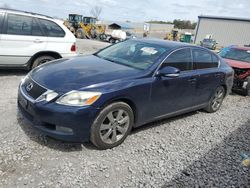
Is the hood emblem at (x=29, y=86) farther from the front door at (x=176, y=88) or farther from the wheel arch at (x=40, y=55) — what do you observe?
the wheel arch at (x=40, y=55)

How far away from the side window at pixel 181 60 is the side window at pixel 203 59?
20cm

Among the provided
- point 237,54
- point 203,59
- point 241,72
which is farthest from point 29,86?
point 237,54

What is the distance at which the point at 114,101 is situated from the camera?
3.31m

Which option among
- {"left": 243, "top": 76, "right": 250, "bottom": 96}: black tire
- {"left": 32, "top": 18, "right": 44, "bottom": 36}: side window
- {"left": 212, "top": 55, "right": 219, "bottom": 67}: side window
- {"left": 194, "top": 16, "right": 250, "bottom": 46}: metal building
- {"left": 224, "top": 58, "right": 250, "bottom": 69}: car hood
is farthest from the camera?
{"left": 194, "top": 16, "right": 250, "bottom": 46}: metal building

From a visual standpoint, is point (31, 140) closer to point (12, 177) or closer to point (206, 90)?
point (12, 177)

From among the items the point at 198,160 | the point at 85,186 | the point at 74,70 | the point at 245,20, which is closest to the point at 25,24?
the point at 74,70

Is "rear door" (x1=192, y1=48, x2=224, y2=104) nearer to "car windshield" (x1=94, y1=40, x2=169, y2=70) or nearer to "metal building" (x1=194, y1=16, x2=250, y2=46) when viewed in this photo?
"car windshield" (x1=94, y1=40, x2=169, y2=70)

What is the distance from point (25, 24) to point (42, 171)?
4.55m

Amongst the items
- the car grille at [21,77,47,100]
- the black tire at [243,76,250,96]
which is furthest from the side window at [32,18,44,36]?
the black tire at [243,76,250,96]

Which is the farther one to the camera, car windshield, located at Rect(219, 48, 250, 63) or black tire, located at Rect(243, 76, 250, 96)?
car windshield, located at Rect(219, 48, 250, 63)

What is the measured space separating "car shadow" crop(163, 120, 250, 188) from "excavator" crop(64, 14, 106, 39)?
993 inches

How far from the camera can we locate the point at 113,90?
10.5 feet

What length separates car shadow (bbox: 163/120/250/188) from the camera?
9.87ft

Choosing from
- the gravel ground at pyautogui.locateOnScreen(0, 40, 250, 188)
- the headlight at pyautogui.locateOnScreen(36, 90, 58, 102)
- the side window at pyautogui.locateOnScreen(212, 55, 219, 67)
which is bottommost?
the gravel ground at pyautogui.locateOnScreen(0, 40, 250, 188)
